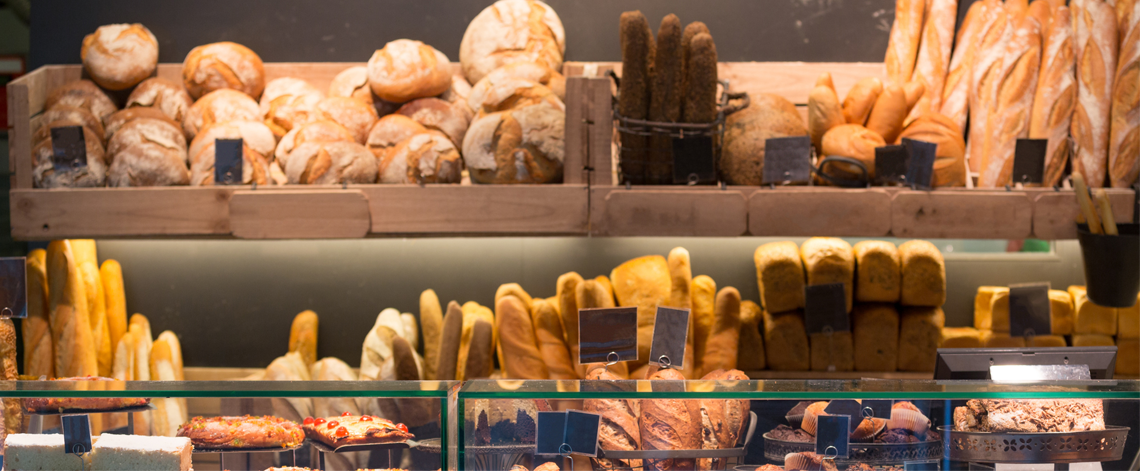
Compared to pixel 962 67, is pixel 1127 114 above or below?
below

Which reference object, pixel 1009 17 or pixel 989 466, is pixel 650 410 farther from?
pixel 1009 17

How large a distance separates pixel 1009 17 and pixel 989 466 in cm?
157

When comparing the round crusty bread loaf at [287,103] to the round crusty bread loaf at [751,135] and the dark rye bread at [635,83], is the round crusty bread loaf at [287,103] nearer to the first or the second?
the dark rye bread at [635,83]

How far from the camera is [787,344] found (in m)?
2.27

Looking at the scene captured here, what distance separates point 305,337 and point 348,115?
789 millimetres

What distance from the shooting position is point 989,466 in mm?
1240

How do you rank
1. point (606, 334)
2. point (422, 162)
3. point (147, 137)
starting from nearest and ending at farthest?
point (606, 334)
point (422, 162)
point (147, 137)

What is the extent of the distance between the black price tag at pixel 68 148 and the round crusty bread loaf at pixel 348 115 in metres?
0.65

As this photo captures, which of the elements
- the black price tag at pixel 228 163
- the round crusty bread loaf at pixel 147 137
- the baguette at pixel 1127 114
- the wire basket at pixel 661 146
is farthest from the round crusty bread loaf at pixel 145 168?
the baguette at pixel 1127 114

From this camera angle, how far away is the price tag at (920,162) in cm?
198

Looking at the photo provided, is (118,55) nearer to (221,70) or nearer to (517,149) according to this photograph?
(221,70)

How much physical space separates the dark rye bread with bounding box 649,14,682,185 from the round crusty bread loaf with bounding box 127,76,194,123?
158 centimetres

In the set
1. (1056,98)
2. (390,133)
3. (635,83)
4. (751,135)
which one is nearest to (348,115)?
(390,133)

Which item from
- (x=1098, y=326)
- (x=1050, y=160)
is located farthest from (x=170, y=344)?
(x=1098, y=326)
